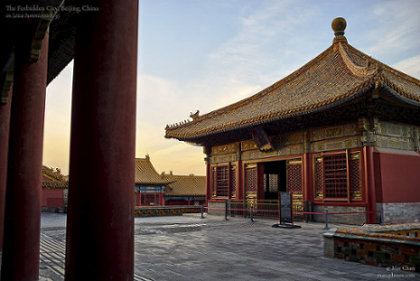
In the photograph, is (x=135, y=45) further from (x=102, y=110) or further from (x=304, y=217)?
(x=304, y=217)

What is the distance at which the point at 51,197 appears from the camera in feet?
82.4

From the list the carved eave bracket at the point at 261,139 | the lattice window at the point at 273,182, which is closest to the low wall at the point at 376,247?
the carved eave bracket at the point at 261,139

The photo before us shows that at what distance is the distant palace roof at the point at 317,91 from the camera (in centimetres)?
1128

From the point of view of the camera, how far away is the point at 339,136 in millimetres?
13031

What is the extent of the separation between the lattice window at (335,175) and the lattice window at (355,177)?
27 cm

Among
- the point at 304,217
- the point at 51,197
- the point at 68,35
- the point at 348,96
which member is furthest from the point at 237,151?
the point at 51,197

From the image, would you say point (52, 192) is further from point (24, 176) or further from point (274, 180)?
point (24, 176)

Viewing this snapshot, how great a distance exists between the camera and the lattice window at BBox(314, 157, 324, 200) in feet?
44.1

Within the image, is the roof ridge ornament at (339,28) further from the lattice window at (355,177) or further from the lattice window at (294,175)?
the lattice window at (355,177)

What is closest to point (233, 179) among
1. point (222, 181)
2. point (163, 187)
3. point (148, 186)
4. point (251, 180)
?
point (222, 181)

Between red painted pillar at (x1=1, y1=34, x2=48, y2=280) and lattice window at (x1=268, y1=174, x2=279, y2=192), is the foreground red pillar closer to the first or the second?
red painted pillar at (x1=1, y1=34, x2=48, y2=280)

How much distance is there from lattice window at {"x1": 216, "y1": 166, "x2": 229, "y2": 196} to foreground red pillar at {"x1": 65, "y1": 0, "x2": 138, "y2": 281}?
16.4 m

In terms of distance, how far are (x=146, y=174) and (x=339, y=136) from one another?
22.7 metres

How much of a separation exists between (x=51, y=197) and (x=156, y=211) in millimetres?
9551
